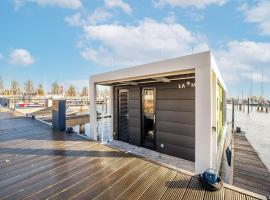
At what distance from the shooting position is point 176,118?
4258 millimetres

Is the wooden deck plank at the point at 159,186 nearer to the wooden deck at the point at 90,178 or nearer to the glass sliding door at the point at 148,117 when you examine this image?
the wooden deck at the point at 90,178

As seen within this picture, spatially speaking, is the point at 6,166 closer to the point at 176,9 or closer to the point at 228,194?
the point at 228,194

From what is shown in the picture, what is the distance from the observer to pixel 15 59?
24344 mm

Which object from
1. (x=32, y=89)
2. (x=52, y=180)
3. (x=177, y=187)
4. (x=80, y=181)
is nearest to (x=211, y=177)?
(x=177, y=187)

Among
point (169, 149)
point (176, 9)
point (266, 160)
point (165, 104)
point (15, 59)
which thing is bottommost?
point (266, 160)

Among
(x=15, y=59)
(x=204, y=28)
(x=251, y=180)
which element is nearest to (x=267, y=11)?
(x=204, y=28)

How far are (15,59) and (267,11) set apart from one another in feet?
103

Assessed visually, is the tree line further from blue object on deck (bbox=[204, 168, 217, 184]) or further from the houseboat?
blue object on deck (bbox=[204, 168, 217, 184])

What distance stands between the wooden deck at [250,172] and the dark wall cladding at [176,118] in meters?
1.16

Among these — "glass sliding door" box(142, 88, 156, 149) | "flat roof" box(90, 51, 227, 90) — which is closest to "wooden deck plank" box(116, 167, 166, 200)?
"flat roof" box(90, 51, 227, 90)

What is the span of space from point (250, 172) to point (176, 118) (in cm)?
234

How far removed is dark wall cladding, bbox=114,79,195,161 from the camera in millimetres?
3984

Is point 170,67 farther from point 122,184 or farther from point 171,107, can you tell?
point 122,184

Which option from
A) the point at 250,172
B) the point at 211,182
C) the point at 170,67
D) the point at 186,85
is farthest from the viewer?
the point at 186,85
